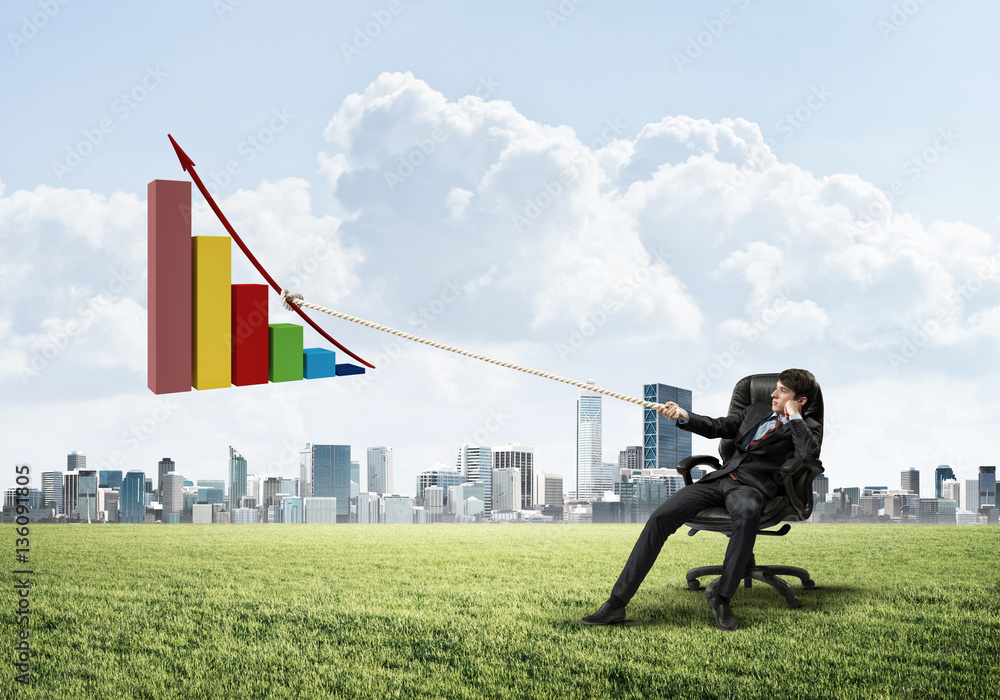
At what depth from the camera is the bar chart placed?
4301 mm

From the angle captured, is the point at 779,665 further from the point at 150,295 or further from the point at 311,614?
the point at 150,295

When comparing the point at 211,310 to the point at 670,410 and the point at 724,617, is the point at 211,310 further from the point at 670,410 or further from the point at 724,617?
the point at 724,617

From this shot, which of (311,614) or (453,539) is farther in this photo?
(453,539)

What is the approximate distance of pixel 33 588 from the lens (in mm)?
4863

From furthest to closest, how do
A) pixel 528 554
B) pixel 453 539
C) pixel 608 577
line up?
1. pixel 453 539
2. pixel 528 554
3. pixel 608 577

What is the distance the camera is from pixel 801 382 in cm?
408

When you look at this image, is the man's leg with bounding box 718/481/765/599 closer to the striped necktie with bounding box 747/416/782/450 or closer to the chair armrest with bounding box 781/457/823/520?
the chair armrest with bounding box 781/457/823/520

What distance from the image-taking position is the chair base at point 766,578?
425 cm

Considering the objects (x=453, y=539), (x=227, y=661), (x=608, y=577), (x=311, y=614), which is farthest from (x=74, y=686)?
(x=453, y=539)

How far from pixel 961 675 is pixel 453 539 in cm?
538

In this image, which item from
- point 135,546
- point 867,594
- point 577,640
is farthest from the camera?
point 135,546

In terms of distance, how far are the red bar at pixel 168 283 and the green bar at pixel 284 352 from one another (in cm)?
57

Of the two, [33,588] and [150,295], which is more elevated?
[150,295]

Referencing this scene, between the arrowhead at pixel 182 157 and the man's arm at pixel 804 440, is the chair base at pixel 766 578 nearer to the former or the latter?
the man's arm at pixel 804 440
